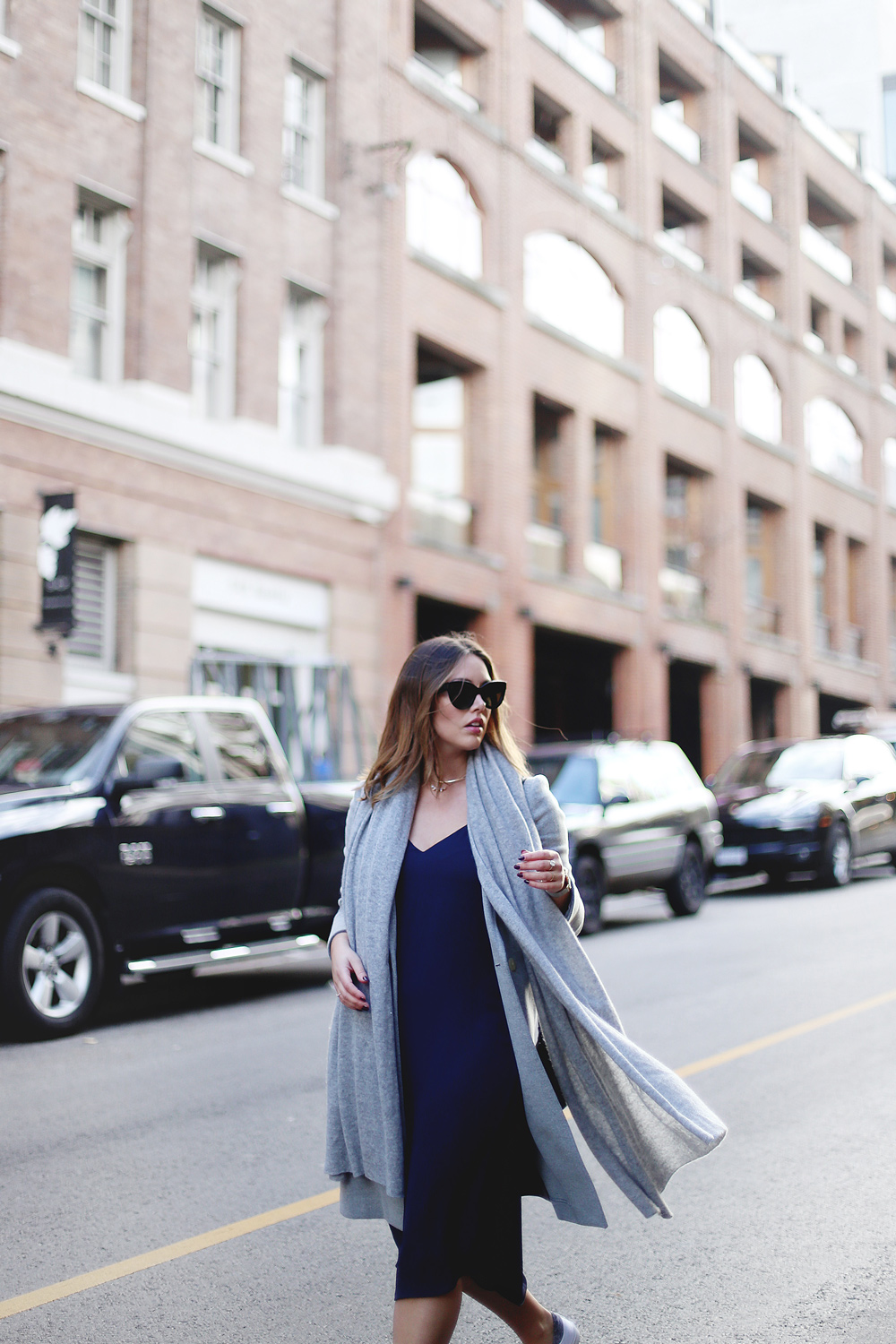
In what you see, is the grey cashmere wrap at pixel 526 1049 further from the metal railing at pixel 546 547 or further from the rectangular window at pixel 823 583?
the rectangular window at pixel 823 583

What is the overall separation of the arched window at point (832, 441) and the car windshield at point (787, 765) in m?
19.7

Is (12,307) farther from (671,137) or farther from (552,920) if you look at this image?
(671,137)

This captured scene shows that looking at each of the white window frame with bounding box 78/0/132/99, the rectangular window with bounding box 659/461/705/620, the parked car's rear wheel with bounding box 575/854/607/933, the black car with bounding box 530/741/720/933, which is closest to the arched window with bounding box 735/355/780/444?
the rectangular window with bounding box 659/461/705/620

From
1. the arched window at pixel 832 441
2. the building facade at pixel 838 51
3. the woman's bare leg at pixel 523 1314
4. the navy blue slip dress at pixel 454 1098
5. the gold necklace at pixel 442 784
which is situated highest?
the building facade at pixel 838 51

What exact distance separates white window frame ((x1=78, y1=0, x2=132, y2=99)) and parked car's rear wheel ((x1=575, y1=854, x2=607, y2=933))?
37.0 ft

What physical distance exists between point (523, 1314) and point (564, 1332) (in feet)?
0.59

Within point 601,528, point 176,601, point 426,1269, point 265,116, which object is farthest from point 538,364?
point 426,1269

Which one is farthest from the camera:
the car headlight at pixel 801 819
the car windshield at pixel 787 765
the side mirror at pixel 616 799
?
the car windshield at pixel 787 765

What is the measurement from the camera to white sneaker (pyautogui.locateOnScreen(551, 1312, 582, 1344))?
141 inches

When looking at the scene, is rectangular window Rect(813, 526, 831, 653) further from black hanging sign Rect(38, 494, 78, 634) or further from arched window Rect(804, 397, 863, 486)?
black hanging sign Rect(38, 494, 78, 634)

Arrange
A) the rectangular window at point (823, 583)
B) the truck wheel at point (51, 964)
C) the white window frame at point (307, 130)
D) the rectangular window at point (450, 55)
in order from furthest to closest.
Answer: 1. the rectangular window at point (823, 583)
2. the rectangular window at point (450, 55)
3. the white window frame at point (307, 130)
4. the truck wheel at point (51, 964)

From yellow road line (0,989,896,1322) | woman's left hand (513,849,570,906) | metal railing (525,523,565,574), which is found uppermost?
metal railing (525,523,565,574)

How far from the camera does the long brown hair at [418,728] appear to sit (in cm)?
366

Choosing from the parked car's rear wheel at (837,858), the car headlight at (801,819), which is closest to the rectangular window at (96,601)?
the car headlight at (801,819)
